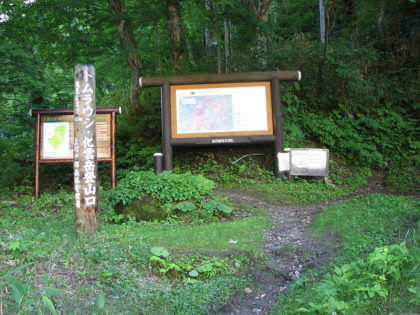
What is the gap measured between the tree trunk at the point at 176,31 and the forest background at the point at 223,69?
4 centimetres

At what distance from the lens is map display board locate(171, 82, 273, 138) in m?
11.2

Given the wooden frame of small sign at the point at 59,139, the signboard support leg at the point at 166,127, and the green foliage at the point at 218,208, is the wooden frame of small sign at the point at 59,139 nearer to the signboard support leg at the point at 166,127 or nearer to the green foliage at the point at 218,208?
the signboard support leg at the point at 166,127

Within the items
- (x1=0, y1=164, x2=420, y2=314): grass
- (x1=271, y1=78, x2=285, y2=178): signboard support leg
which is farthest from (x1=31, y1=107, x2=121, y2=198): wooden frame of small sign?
(x1=271, y1=78, x2=285, y2=178): signboard support leg

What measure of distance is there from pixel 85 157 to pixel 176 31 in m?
9.52

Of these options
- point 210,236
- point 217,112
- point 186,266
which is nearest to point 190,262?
point 186,266

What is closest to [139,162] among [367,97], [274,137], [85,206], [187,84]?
[187,84]

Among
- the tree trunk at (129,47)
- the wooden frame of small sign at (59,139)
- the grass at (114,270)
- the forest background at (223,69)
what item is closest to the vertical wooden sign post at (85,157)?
the grass at (114,270)

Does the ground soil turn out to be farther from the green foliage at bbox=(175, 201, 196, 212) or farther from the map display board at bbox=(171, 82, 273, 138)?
the map display board at bbox=(171, 82, 273, 138)

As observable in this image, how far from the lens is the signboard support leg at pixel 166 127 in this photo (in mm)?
11055

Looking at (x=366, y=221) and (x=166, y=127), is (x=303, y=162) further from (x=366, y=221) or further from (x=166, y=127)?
(x=366, y=221)

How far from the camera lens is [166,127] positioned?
36.6 feet

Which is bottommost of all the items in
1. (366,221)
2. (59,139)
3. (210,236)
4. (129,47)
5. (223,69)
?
(210,236)

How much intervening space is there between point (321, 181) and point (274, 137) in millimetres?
1872

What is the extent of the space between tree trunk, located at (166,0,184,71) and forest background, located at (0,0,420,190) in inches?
1.4
